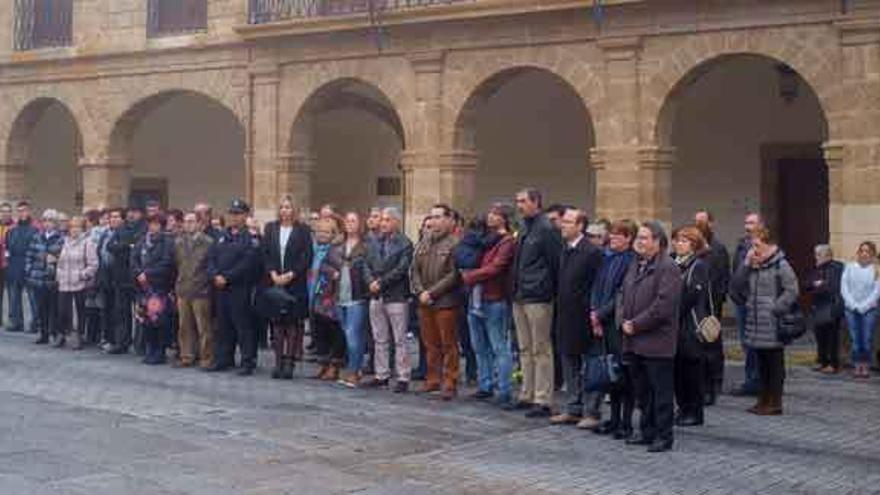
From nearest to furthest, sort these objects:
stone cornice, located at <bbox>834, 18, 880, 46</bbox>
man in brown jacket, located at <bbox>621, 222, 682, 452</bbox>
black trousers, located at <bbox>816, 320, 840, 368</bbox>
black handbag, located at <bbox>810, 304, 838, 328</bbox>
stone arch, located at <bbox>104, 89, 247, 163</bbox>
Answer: man in brown jacket, located at <bbox>621, 222, 682, 452</bbox>, black handbag, located at <bbox>810, 304, 838, 328</bbox>, black trousers, located at <bbox>816, 320, 840, 368</bbox>, stone cornice, located at <bbox>834, 18, 880, 46</bbox>, stone arch, located at <bbox>104, 89, 247, 163</bbox>

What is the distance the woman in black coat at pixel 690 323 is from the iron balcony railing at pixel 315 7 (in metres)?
7.67

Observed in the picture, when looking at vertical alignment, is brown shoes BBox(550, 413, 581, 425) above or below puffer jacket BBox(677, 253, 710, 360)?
below

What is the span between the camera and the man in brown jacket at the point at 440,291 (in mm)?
10797

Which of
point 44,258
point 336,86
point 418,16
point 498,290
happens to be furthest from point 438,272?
point 336,86

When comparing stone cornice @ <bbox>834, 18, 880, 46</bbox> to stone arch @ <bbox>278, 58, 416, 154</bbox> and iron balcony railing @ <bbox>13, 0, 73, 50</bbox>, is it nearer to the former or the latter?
stone arch @ <bbox>278, 58, 416, 154</bbox>

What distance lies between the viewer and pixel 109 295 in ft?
46.0

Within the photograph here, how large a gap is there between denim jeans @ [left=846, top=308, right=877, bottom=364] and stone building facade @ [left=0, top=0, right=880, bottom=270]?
1.05 metres

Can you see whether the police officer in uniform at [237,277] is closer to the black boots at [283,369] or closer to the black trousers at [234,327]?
the black trousers at [234,327]

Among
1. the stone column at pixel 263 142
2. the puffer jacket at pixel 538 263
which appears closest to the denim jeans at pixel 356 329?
the puffer jacket at pixel 538 263

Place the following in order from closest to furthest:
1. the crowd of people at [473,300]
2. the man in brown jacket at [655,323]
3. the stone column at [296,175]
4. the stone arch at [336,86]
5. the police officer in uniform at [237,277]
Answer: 1. the man in brown jacket at [655,323]
2. the crowd of people at [473,300]
3. the police officer in uniform at [237,277]
4. the stone arch at [336,86]
5. the stone column at [296,175]

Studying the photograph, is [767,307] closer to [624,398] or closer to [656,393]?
[624,398]

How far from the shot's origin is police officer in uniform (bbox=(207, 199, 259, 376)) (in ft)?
40.2

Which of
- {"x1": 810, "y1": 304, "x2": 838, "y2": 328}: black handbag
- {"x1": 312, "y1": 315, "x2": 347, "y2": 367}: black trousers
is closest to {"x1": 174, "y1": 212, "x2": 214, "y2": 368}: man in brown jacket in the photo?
{"x1": 312, "y1": 315, "x2": 347, "y2": 367}: black trousers

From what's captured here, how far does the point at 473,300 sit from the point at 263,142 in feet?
28.1
